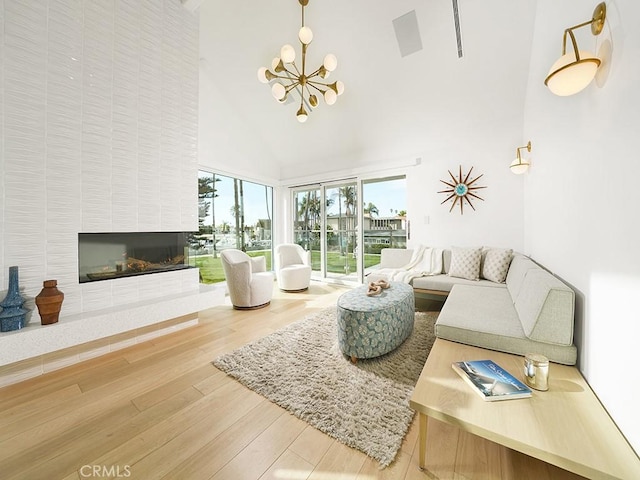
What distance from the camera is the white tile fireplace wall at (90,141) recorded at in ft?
5.99

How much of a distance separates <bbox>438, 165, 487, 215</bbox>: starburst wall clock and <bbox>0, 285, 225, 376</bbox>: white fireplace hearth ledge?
3.76m

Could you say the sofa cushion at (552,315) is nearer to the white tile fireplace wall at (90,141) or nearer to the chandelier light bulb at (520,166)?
the chandelier light bulb at (520,166)

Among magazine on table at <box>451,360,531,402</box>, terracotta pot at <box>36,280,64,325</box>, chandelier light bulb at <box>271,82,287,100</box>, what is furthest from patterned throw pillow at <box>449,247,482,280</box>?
terracotta pot at <box>36,280,64,325</box>

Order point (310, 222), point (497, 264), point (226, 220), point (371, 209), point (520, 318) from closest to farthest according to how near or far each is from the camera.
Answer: point (520, 318), point (497, 264), point (226, 220), point (371, 209), point (310, 222)

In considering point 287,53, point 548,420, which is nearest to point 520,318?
point 548,420

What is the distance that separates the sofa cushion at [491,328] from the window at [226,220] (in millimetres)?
3718

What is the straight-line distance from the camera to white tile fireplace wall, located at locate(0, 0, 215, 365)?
183 centimetres

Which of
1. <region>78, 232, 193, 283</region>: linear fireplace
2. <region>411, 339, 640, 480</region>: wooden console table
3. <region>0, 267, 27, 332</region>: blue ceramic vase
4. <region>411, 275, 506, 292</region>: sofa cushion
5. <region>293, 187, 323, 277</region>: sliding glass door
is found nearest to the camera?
<region>411, 339, 640, 480</region>: wooden console table

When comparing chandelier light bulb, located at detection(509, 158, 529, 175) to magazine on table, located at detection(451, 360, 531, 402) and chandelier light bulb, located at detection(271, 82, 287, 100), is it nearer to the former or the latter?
magazine on table, located at detection(451, 360, 531, 402)

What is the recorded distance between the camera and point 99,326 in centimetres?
Result: 205

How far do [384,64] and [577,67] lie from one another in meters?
2.70

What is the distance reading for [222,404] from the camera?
5.11 ft

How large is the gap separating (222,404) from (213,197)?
3433 mm

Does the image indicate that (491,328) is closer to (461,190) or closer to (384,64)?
(461,190)
